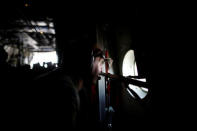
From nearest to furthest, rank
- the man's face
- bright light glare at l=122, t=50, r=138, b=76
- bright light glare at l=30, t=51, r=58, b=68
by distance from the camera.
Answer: the man's face, bright light glare at l=122, t=50, r=138, b=76, bright light glare at l=30, t=51, r=58, b=68

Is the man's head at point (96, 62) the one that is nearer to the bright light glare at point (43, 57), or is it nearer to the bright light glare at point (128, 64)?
the bright light glare at point (128, 64)

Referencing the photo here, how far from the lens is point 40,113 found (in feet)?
4.58

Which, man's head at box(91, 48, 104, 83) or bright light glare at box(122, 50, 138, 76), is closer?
man's head at box(91, 48, 104, 83)

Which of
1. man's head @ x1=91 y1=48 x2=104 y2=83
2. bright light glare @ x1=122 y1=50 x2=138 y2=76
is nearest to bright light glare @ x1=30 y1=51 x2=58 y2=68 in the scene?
bright light glare @ x1=122 y1=50 x2=138 y2=76

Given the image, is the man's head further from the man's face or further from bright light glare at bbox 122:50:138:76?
bright light glare at bbox 122:50:138:76

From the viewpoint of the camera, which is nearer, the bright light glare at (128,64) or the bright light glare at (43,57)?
the bright light glare at (128,64)

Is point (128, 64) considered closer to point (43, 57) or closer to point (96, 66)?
point (96, 66)

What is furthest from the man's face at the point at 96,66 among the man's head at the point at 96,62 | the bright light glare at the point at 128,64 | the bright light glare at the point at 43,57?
the bright light glare at the point at 43,57

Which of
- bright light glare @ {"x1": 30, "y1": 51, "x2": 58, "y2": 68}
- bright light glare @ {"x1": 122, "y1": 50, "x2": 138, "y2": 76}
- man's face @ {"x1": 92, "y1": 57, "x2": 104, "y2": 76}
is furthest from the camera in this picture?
bright light glare @ {"x1": 30, "y1": 51, "x2": 58, "y2": 68}

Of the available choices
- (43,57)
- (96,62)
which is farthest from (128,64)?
(43,57)

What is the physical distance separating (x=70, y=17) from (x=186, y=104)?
19.8 ft

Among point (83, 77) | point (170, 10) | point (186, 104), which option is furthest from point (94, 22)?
point (186, 104)

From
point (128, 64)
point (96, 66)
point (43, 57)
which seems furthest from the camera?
point (43, 57)

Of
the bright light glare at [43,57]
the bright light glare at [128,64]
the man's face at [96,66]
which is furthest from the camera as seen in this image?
the bright light glare at [43,57]
